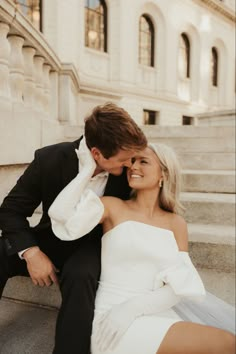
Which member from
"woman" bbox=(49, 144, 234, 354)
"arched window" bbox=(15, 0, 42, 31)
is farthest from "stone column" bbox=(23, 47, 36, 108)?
"arched window" bbox=(15, 0, 42, 31)

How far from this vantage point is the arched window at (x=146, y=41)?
14.2m

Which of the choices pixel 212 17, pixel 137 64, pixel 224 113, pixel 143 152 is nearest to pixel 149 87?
pixel 137 64

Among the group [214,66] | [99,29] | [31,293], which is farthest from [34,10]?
[214,66]

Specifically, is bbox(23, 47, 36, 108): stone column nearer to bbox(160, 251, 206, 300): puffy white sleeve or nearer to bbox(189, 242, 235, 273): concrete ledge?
bbox(189, 242, 235, 273): concrete ledge

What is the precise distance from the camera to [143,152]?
2.04 m

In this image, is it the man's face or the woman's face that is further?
Answer: the woman's face

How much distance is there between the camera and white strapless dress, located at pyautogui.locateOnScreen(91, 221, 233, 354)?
5.89ft

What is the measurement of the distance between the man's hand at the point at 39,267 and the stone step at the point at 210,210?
1.55 metres

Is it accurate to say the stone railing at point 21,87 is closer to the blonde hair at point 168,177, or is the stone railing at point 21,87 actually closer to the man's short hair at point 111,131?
the man's short hair at point 111,131

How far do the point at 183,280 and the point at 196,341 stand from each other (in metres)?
0.29

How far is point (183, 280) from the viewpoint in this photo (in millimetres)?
1796

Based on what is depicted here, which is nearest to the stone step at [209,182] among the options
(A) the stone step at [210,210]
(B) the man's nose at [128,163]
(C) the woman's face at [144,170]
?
(A) the stone step at [210,210]

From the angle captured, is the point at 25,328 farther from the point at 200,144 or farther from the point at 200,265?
the point at 200,144

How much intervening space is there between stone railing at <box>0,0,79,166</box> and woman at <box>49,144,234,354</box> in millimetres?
1169
